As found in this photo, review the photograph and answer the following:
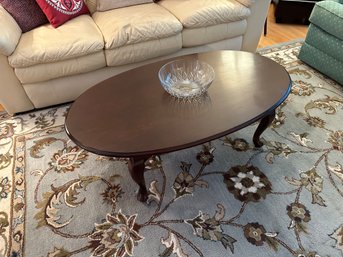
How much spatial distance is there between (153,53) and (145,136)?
1.00m

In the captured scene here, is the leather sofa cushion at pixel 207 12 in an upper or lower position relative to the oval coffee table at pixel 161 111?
upper

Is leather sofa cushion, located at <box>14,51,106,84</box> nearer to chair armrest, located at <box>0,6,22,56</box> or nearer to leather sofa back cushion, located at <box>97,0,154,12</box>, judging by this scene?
Result: chair armrest, located at <box>0,6,22,56</box>

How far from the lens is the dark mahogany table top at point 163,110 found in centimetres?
107

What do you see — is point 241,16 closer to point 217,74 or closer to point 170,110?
point 217,74

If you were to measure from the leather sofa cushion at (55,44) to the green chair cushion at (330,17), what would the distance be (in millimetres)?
1658

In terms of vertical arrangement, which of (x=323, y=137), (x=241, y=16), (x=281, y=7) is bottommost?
(x=323, y=137)

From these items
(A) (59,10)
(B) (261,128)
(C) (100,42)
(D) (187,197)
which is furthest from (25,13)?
(B) (261,128)

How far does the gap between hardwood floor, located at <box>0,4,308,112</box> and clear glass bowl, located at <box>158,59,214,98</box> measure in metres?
1.46

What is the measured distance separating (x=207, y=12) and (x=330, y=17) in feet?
3.02

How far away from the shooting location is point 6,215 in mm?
1331

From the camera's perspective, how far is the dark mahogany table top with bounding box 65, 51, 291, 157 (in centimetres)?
107

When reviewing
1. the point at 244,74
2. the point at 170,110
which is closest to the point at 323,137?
the point at 244,74

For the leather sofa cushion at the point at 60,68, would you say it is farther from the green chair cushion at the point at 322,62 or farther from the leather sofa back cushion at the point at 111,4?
the green chair cushion at the point at 322,62

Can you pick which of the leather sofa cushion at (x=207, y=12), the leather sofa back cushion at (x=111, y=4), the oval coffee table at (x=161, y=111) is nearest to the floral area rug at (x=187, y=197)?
the oval coffee table at (x=161, y=111)
